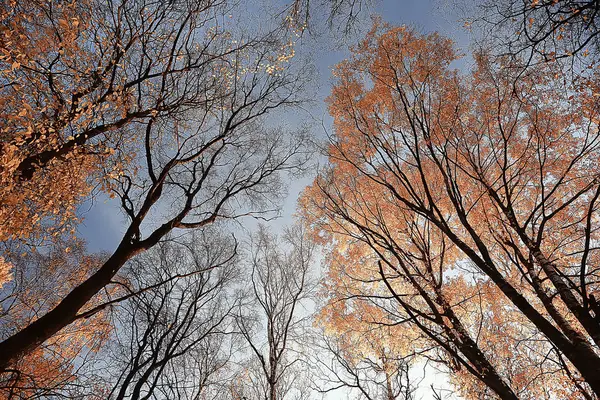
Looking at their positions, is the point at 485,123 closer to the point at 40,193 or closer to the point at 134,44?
the point at 134,44

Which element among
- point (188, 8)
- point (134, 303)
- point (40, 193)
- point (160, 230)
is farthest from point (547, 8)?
point (134, 303)

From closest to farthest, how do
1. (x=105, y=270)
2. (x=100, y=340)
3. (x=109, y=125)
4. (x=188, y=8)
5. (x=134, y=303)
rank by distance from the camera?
(x=105, y=270) → (x=109, y=125) → (x=188, y=8) → (x=100, y=340) → (x=134, y=303)

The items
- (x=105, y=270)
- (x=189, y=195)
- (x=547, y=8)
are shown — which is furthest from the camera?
(x=189, y=195)

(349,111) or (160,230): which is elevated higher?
(349,111)

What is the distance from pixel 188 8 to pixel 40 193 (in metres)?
4.12

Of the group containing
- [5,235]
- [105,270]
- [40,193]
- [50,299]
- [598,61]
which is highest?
[50,299]

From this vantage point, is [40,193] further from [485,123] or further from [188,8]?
[485,123]

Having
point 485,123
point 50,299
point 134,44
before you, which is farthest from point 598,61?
point 50,299

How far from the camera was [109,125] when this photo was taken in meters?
4.71

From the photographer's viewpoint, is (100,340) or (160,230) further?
(100,340)

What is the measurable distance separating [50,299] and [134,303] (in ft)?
10.2

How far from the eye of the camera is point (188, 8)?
5.14m

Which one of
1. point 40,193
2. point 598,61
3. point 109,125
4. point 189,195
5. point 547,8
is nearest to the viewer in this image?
point 547,8

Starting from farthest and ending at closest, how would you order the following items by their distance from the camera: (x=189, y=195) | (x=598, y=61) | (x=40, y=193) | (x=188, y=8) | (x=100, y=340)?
(x=100, y=340) → (x=189, y=195) → (x=188, y=8) → (x=40, y=193) → (x=598, y=61)
